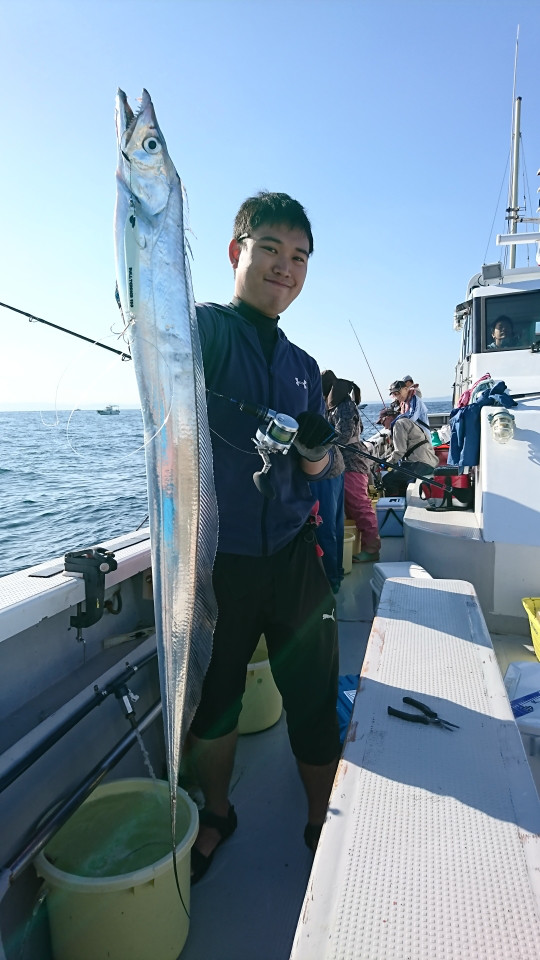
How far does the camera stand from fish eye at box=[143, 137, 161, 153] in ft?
4.02

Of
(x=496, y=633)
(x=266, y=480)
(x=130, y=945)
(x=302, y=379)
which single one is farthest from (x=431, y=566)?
(x=130, y=945)

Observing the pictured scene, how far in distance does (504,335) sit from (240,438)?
7200 mm

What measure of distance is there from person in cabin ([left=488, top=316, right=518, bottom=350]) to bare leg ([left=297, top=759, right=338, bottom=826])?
7.23 meters

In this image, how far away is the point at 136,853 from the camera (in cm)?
207

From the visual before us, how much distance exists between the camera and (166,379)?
127 cm

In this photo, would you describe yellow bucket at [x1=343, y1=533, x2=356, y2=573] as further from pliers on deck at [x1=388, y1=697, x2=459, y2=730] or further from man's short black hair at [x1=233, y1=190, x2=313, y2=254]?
man's short black hair at [x1=233, y1=190, x2=313, y2=254]

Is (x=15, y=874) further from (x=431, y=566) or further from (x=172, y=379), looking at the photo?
(x=431, y=566)

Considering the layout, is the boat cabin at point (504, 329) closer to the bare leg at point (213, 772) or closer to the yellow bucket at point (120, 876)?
the bare leg at point (213, 772)

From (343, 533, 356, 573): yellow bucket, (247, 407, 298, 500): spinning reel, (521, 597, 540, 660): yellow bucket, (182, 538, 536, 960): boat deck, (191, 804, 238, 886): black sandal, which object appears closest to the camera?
(247, 407, 298, 500): spinning reel

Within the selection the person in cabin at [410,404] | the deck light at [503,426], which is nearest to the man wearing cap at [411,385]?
the person in cabin at [410,404]

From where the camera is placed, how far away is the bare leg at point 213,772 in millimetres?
2199

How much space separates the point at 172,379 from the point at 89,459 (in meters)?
20.7

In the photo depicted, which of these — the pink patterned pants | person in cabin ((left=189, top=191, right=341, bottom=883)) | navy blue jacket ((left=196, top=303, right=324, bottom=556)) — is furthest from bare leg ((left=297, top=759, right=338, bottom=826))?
the pink patterned pants

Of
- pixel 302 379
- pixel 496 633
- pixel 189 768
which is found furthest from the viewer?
pixel 496 633
